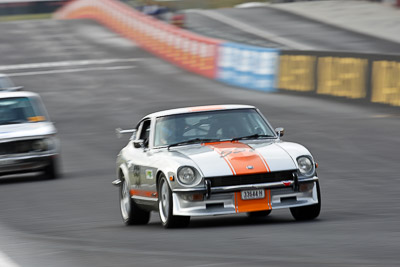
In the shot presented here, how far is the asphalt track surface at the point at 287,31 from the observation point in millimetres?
43562

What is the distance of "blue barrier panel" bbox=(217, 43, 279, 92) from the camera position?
3108 cm

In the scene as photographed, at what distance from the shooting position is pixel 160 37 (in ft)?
148

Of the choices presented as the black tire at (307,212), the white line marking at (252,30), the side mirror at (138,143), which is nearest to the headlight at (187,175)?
the black tire at (307,212)

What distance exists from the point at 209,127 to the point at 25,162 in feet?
22.9

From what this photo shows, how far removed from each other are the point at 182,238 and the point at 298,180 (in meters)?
1.33

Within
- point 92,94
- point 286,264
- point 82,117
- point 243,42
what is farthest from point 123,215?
point 243,42

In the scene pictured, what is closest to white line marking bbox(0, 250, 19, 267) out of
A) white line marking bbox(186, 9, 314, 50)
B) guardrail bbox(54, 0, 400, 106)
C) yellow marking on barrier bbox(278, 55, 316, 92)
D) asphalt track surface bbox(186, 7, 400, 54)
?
guardrail bbox(54, 0, 400, 106)

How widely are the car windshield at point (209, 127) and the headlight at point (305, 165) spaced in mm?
981

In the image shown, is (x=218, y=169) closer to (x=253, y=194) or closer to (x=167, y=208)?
(x=253, y=194)

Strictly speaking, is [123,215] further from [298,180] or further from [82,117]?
[82,117]

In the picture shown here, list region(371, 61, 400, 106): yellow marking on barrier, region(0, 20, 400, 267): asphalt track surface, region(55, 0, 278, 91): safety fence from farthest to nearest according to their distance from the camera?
1. region(55, 0, 278, 91): safety fence
2. region(371, 61, 400, 106): yellow marking on barrier
3. region(0, 20, 400, 267): asphalt track surface

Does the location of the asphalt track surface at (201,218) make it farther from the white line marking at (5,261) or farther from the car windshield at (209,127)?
the car windshield at (209,127)

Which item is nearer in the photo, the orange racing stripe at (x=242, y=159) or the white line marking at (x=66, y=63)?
the orange racing stripe at (x=242, y=159)

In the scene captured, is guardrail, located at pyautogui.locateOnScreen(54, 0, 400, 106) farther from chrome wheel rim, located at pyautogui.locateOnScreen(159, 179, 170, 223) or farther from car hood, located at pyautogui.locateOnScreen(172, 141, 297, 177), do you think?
chrome wheel rim, located at pyautogui.locateOnScreen(159, 179, 170, 223)
